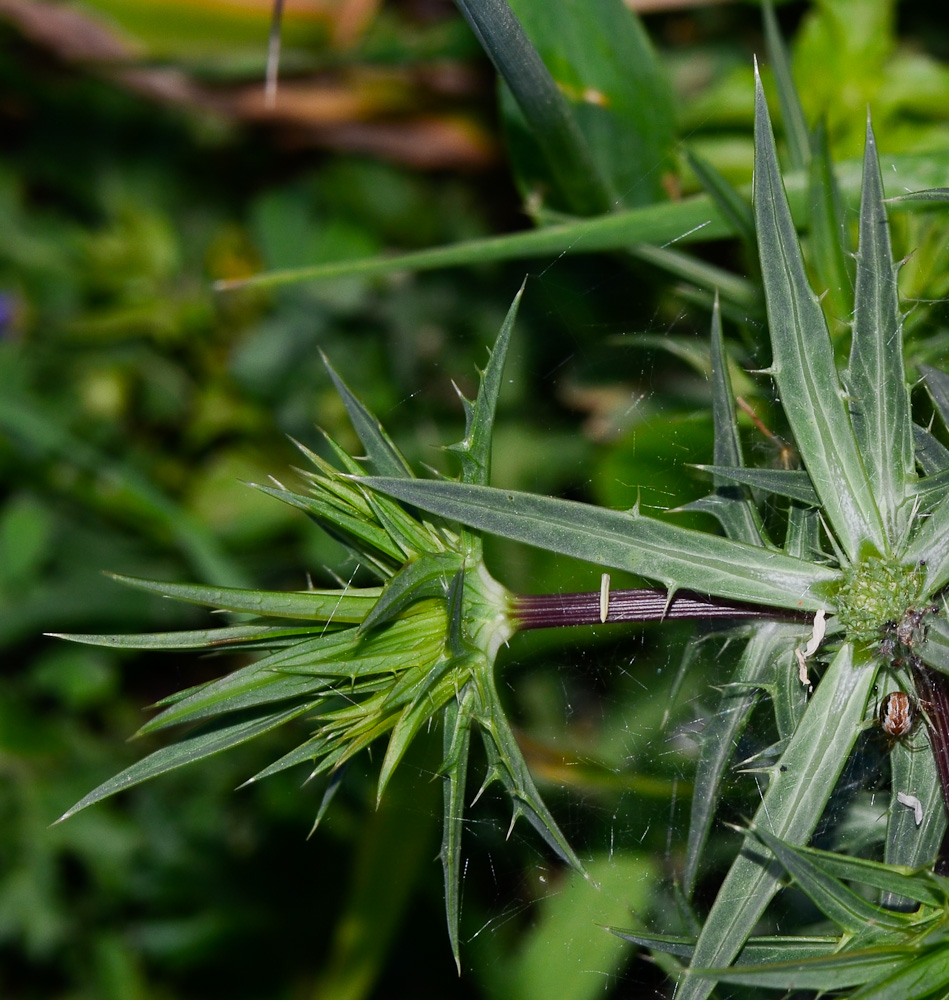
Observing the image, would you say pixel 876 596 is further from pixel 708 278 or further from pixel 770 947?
pixel 708 278

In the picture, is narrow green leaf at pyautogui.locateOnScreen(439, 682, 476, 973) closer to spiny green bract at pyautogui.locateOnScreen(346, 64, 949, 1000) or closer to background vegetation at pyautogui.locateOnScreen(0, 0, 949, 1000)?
spiny green bract at pyautogui.locateOnScreen(346, 64, 949, 1000)

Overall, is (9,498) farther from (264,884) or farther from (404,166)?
(404,166)

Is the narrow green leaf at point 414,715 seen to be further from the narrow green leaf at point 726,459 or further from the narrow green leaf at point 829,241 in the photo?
the narrow green leaf at point 829,241

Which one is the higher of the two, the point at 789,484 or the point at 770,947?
the point at 789,484

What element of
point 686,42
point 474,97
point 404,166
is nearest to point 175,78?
point 404,166

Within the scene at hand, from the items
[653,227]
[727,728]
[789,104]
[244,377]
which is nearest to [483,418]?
[727,728]

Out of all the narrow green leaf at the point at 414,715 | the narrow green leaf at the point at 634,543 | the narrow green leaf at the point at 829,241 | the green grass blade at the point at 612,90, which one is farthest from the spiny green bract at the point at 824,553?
the green grass blade at the point at 612,90
